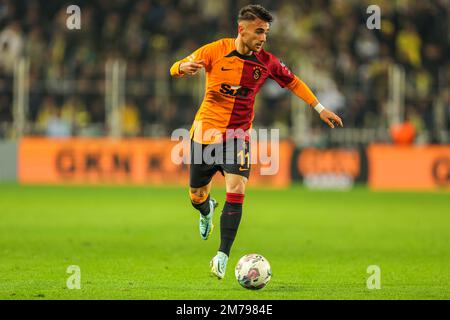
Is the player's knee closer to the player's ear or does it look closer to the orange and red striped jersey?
the orange and red striped jersey

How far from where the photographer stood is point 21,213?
1689 centimetres

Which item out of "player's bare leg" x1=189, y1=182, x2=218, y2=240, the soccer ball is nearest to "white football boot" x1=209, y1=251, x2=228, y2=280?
the soccer ball

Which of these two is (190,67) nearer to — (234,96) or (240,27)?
(240,27)

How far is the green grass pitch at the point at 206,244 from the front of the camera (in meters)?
8.89

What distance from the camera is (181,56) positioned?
24781mm

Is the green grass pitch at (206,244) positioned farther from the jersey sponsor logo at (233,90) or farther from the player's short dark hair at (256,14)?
the player's short dark hair at (256,14)

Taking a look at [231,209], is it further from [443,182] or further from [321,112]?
[443,182]

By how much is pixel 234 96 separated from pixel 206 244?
3.56 meters

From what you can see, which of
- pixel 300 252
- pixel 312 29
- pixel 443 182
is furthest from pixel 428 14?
pixel 300 252

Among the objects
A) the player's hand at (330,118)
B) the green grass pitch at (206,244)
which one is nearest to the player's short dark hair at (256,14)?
the player's hand at (330,118)

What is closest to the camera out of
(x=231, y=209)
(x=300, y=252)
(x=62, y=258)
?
(x=231, y=209)

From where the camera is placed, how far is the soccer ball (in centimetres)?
876

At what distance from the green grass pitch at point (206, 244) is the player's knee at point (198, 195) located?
69 centimetres
